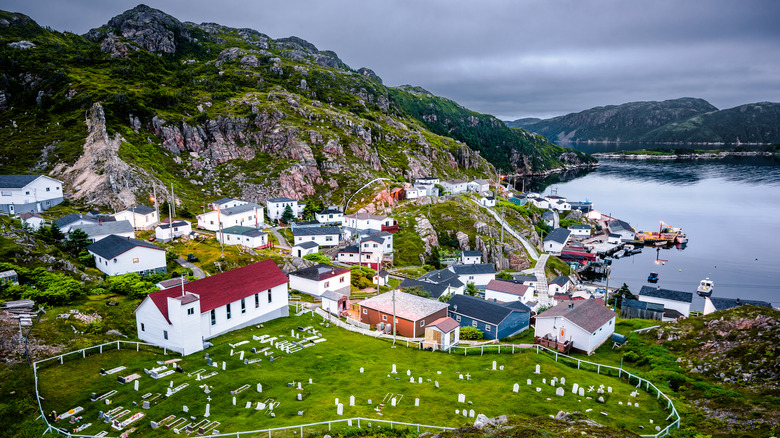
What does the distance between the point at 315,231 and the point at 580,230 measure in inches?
3557

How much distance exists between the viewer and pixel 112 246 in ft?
184


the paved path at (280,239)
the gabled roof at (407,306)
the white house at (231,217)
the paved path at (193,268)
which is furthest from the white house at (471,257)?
the paved path at (193,268)

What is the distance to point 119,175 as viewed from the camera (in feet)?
316

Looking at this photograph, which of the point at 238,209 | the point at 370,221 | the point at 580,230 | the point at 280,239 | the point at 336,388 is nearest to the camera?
the point at 336,388

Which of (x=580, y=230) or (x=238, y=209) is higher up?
(x=238, y=209)

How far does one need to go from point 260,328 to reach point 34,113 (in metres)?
129

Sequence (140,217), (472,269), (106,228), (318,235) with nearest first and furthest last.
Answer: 1. (106,228)
2. (140,217)
3. (472,269)
4. (318,235)

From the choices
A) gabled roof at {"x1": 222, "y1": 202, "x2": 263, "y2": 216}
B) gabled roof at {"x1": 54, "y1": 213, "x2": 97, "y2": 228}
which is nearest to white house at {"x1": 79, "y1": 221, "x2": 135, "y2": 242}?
gabled roof at {"x1": 54, "y1": 213, "x2": 97, "y2": 228}

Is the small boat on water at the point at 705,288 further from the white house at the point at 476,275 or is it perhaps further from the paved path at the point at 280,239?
the paved path at the point at 280,239

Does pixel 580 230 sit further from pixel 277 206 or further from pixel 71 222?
pixel 71 222

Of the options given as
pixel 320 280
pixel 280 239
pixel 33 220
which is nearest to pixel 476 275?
pixel 320 280

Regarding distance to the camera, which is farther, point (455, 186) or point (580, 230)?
point (455, 186)

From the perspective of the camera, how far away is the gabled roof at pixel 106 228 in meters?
63.8

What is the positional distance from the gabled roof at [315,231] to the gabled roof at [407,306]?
139ft
